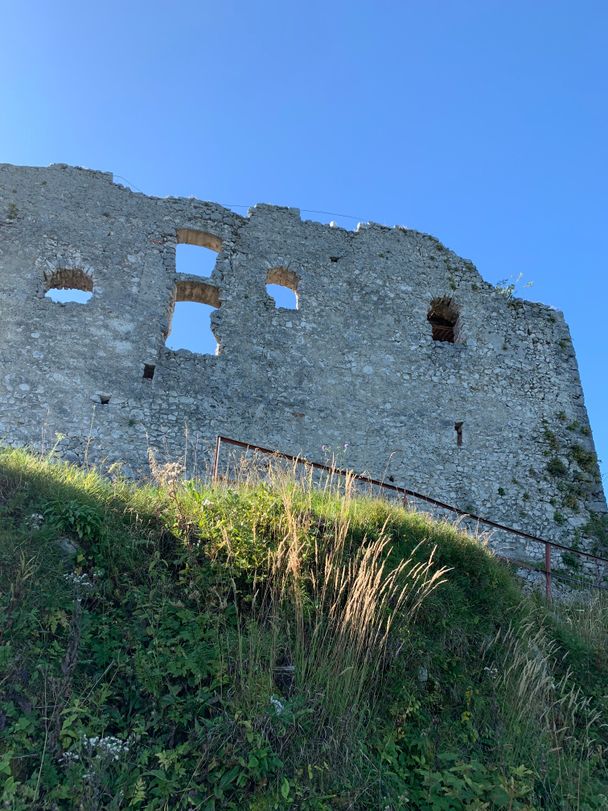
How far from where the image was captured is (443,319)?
13.6 meters

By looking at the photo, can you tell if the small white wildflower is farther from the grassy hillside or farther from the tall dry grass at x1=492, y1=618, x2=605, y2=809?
the tall dry grass at x1=492, y1=618, x2=605, y2=809

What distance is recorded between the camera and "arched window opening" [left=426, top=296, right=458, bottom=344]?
13258 mm

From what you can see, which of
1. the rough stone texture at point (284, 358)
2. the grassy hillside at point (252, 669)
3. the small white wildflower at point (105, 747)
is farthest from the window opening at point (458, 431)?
the small white wildflower at point (105, 747)

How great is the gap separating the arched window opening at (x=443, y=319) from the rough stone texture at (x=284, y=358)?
20cm

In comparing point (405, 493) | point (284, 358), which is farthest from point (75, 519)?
point (284, 358)

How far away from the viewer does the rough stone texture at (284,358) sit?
1057 cm

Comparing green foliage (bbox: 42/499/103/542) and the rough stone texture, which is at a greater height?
the rough stone texture

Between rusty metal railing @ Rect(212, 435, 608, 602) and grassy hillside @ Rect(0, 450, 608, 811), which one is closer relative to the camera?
grassy hillside @ Rect(0, 450, 608, 811)

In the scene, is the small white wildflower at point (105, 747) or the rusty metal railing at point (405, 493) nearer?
the small white wildflower at point (105, 747)

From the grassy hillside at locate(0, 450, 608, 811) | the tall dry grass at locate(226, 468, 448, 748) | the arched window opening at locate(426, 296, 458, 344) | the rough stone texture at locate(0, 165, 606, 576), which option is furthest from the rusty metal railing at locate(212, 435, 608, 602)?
the arched window opening at locate(426, 296, 458, 344)

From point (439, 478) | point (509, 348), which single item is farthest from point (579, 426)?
point (439, 478)

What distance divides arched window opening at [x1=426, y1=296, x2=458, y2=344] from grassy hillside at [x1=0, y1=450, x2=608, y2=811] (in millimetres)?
8406

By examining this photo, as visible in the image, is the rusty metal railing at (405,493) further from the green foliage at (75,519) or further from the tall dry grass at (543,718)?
the tall dry grass at (543,718)

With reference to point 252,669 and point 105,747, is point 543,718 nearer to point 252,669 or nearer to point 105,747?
point 252,669
